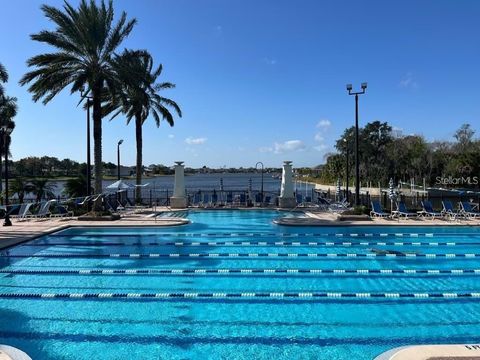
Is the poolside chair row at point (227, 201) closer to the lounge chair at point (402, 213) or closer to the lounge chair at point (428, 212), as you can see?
the lounge chair at point (402, 213)

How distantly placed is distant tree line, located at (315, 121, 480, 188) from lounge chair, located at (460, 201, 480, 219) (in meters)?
28.8

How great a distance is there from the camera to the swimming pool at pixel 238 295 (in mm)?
6238

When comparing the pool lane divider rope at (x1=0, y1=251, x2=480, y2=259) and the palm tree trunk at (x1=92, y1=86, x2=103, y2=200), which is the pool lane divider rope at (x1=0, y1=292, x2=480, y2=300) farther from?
the palm tree trunk at (x1=92, y1=86, x2=103, y2=200)

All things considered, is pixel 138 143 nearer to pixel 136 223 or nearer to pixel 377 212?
pixel 136 223

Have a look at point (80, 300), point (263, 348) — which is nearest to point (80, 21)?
point (80, 300)

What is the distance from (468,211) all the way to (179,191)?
52.6ft

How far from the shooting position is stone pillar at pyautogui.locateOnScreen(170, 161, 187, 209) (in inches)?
950

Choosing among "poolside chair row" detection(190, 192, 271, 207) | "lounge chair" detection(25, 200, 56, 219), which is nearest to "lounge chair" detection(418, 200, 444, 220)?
"poolside chair row" detection(190, 192, 271, 207)

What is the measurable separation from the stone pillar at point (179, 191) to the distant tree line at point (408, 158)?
95.8 feet

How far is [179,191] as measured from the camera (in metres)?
24.4

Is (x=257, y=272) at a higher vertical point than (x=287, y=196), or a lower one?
lower

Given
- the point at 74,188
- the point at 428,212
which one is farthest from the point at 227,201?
the point at 428,212

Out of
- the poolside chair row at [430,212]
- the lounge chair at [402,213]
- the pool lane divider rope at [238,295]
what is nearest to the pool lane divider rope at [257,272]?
the pool lane divider rope at [238,295]

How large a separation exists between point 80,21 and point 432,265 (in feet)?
56.7
